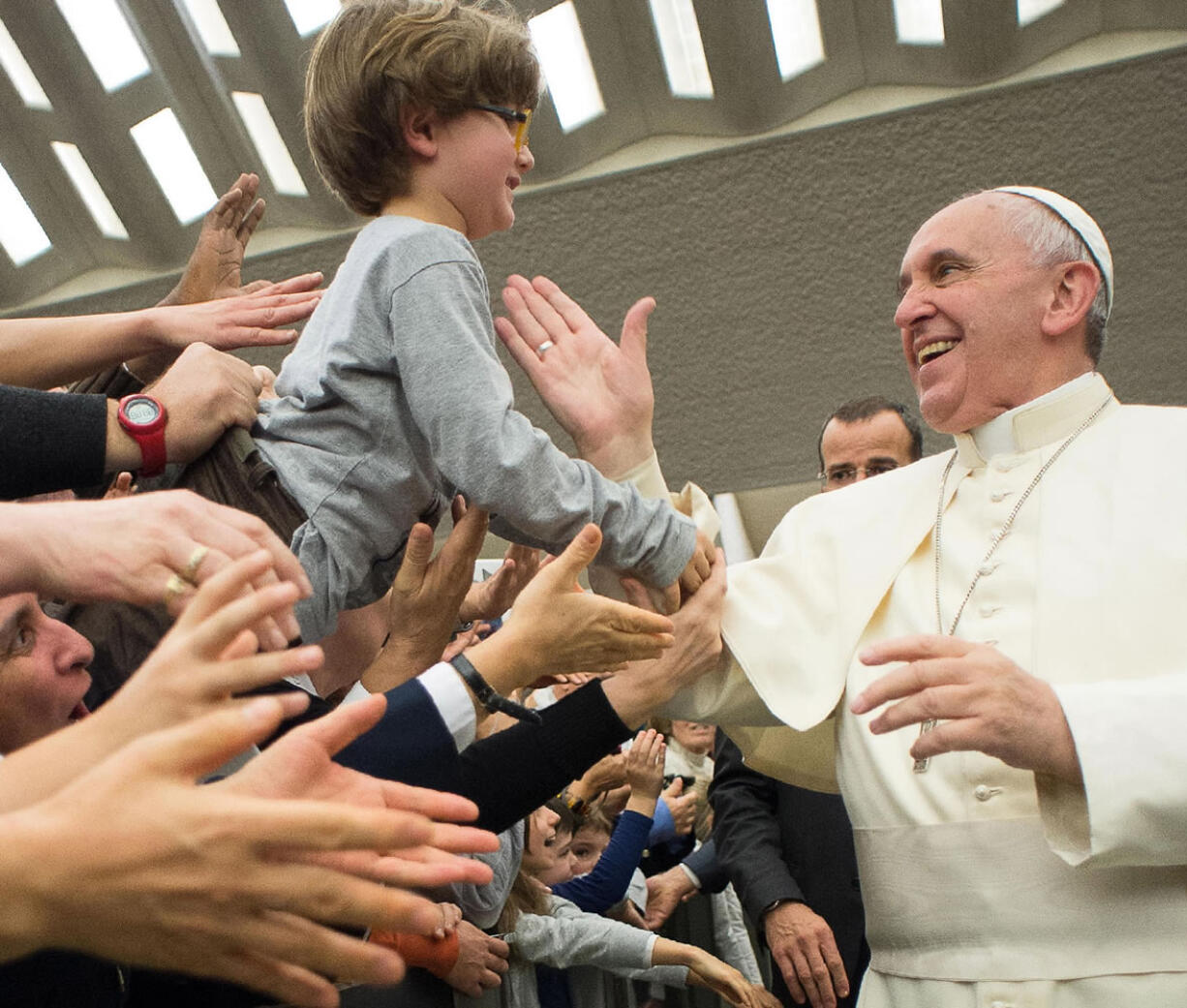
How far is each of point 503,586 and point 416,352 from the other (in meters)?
0.82

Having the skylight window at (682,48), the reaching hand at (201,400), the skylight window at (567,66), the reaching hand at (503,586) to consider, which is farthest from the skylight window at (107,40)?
the reaching hand at (201,400)

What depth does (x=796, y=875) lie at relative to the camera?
3240 millimetres

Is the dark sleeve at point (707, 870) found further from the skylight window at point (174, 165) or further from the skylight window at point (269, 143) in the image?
the skylight window at point (174, 165)

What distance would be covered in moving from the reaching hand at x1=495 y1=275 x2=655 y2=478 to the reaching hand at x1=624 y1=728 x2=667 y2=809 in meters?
1.54

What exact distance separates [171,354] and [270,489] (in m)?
Answer: 0.57

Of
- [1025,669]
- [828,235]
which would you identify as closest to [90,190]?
[828,235]

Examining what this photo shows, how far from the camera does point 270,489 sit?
6.82ft

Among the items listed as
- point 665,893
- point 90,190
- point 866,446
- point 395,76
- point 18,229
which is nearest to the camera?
point 395,76

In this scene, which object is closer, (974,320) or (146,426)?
(146,426)

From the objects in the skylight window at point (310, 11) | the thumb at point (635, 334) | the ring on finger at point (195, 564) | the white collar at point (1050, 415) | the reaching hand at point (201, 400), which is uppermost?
the ring on finger at point (195, 564)

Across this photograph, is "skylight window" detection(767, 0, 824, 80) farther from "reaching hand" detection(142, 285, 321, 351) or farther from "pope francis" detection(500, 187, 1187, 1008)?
"reaching hand" detection(142, 285, 321, 351)

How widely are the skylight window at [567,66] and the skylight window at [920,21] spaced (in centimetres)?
147

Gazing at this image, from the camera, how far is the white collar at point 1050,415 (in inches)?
93.0

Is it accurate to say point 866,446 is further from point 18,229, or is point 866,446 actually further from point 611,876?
point 18,229
